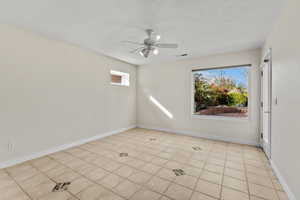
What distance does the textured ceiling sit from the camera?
5.57 ft

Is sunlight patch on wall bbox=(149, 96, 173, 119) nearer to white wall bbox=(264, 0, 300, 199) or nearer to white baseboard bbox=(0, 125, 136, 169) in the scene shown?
white baseboard bbox=(0, 125, 136, 169)

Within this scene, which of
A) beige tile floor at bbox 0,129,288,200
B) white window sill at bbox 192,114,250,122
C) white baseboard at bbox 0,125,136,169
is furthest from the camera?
white window sill at bbox 192,114,250,122

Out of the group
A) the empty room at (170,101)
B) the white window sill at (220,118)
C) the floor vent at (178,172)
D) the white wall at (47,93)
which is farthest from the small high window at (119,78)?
the floor vent at (178,172)

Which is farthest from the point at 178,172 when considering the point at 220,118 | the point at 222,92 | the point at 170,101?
the point at 222,92

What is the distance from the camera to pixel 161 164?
2293mm

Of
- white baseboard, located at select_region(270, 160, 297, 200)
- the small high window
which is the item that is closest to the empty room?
white baseboard, located at select_region(270, 160, 297, 200)

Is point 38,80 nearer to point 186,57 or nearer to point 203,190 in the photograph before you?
point 203,190

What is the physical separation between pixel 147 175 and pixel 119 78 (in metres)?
3.35

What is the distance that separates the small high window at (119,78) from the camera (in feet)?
13.8

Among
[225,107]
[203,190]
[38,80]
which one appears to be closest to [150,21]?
[38,80]

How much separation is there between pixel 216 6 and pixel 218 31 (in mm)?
752

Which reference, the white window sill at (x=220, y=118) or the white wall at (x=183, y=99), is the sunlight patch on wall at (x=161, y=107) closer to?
the white wall at (x=183, y=99)

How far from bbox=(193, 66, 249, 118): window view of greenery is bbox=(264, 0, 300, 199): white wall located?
4.59 ft

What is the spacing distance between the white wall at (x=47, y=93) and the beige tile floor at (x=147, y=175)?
1.52ft
